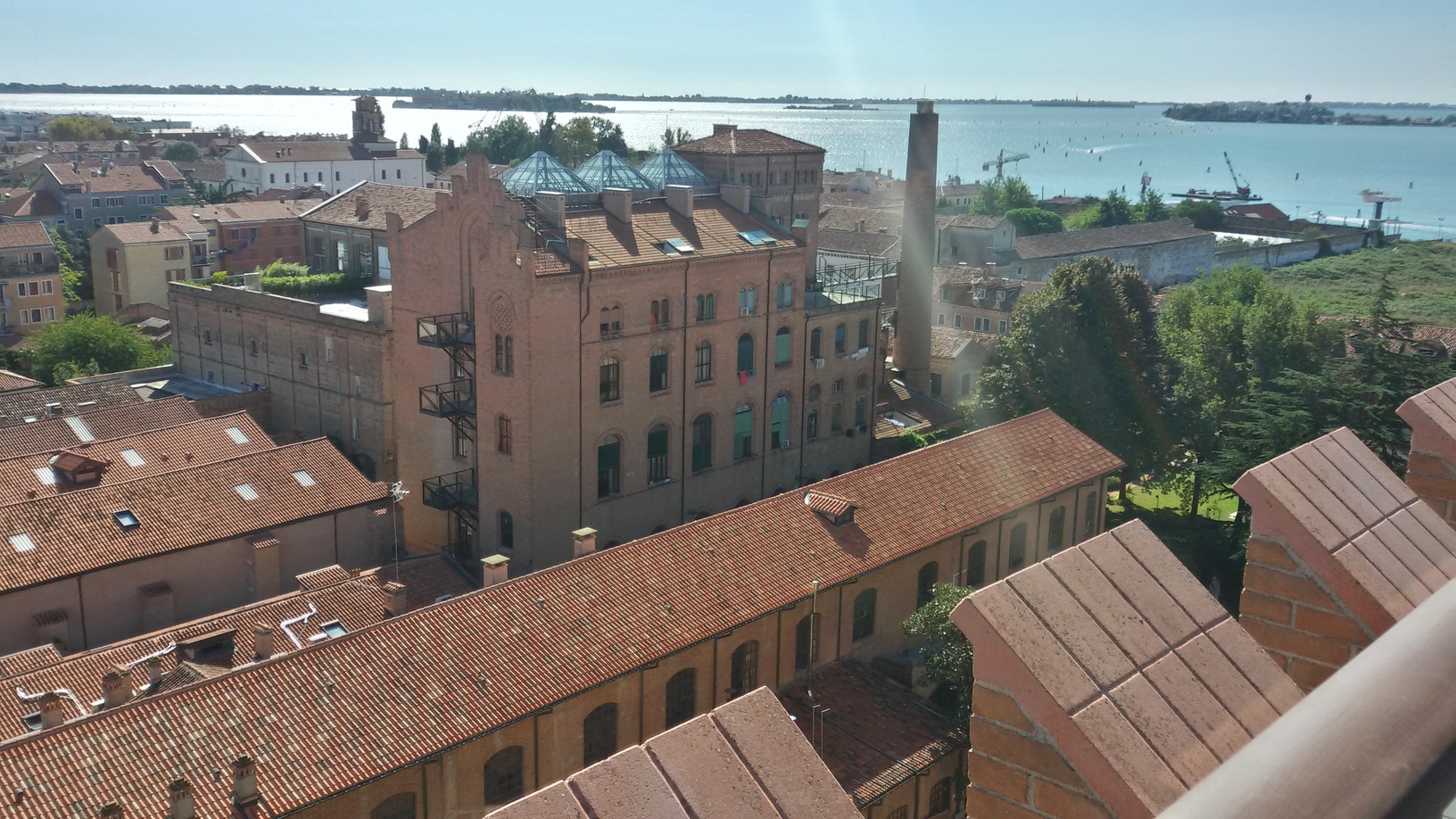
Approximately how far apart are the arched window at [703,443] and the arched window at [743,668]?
50.4ft

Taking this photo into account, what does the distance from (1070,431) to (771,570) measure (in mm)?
13446

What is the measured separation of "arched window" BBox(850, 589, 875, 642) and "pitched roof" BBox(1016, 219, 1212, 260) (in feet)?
202

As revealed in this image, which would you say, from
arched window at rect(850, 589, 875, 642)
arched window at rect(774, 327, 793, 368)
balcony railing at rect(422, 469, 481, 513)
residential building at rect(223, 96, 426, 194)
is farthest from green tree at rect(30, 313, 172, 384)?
residential building at rect(223, 96, 426, 194)

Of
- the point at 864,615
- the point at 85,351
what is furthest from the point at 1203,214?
the point at 864,615

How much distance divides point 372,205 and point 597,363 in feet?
87.7

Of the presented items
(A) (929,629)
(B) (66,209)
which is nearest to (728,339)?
(A) (929,629)

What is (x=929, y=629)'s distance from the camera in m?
25.7

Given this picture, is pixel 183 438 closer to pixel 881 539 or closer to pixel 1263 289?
pixel 881 539

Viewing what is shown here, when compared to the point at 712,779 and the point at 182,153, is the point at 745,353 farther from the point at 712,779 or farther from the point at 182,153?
the point at 182,153

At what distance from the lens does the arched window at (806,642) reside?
26.2 m

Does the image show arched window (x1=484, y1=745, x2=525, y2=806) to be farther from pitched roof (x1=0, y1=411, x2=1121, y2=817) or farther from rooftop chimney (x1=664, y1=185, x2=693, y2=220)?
rooftop chimney (x1=664, y1=185, x2=693, y2=220)

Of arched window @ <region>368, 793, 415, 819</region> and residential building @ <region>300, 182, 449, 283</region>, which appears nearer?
arched window @ <region>368, 793, 415, 819</region>

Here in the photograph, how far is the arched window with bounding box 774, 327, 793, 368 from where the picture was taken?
42.4m

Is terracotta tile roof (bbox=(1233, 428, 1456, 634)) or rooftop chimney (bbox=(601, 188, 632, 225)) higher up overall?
rooftop chimney (bbox=(601, 188, 632, 225))
